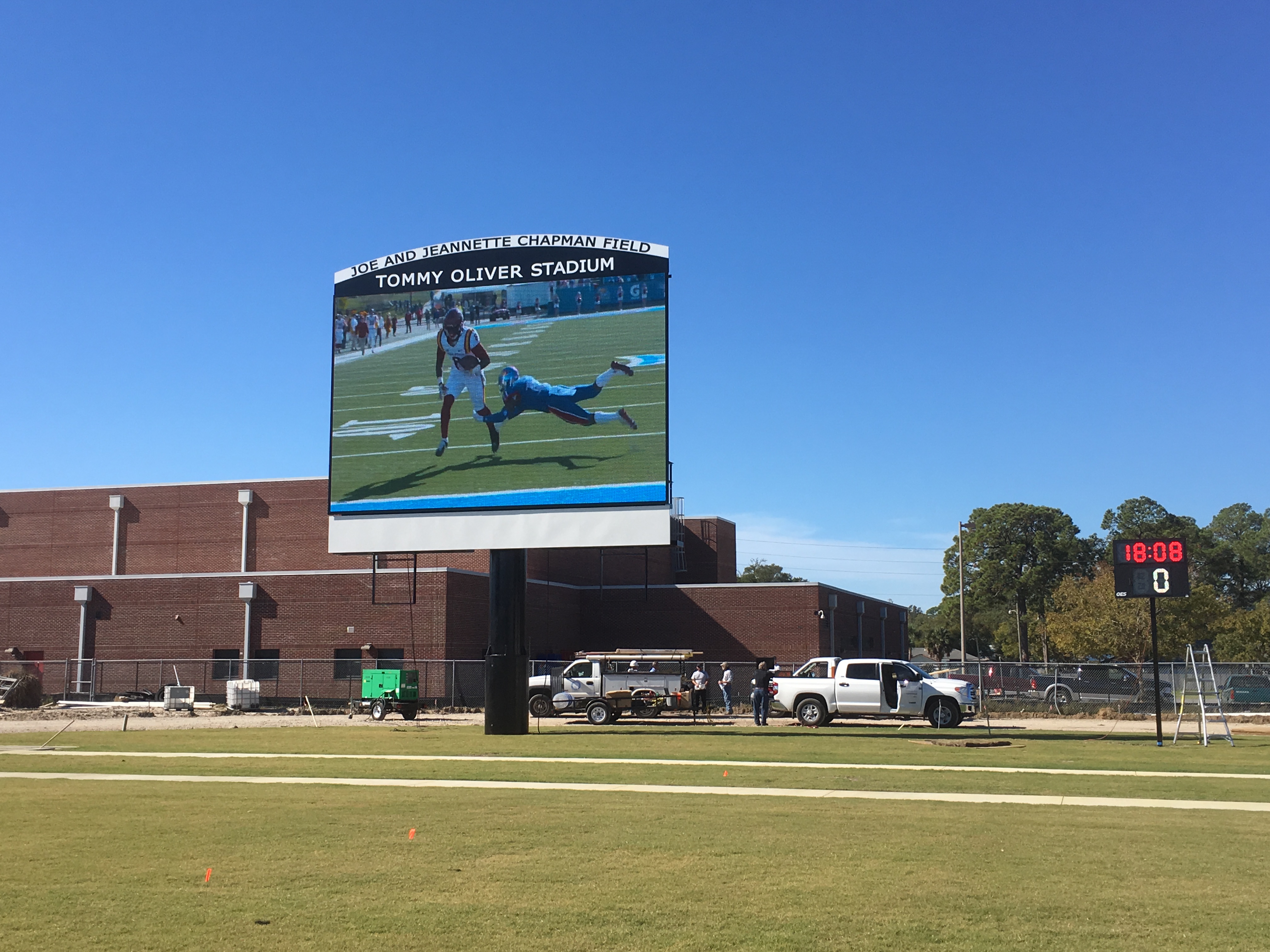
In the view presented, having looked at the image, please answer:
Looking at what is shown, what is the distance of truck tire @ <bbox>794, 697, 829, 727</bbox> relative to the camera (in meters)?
32.5

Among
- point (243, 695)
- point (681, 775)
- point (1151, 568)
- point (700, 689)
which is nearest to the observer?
point (681, 775)

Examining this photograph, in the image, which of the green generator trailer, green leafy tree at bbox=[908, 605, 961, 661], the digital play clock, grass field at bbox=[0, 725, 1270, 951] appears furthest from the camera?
green leafy tree at bbox=[908, 605, 961, 661]

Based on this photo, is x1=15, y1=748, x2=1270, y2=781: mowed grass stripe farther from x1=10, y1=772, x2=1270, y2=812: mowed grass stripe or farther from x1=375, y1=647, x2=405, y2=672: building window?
x1=375, y1=647, x2=405, y2=672: building window

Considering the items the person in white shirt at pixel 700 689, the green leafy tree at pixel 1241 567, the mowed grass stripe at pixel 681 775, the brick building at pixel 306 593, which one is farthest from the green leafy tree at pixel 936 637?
the mowed grass stripe at pixel 681 775

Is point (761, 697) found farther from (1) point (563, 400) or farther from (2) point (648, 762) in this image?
(2) point (648, 762)

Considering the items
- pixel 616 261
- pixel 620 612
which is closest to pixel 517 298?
pixel 616 261

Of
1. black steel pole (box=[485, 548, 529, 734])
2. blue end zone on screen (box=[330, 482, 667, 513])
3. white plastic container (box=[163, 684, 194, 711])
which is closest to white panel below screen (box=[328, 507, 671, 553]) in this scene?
blue end zone on screen (box=[330, 482, 667, 513])

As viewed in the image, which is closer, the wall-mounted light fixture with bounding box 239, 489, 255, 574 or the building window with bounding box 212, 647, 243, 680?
the building window with bounding box 212, 647, 243, 680

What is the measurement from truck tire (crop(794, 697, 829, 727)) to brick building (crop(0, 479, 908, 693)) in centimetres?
1384

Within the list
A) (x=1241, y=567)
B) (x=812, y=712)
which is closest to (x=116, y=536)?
(x=812, y=712)

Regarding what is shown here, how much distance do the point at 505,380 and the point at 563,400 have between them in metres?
1.67

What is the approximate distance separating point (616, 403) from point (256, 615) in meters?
27.3

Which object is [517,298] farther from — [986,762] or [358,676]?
[358,676]

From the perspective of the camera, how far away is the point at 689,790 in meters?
16.1
